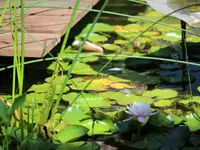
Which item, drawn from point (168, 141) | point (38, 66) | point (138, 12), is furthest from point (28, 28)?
point (138, 12)

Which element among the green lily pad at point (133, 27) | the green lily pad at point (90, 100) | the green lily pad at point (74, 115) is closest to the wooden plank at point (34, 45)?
the green lily pad at point (90, 100)

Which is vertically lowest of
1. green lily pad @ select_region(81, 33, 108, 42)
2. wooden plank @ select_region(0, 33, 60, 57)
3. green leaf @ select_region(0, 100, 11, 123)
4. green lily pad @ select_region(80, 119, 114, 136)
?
green lily pad @ select_region(80, 119, 114, 136)

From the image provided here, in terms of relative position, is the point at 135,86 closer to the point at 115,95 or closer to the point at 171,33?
the point at 115,95

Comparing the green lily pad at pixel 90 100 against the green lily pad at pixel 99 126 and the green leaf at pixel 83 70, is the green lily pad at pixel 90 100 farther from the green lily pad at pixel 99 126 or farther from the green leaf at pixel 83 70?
the green leaf at pixel 83 70

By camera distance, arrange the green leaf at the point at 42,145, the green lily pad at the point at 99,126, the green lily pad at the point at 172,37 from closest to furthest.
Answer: the green leaf at the point at 42,145 → the green lily pad at the point at 99,126 → the green lily pad at the point at 172,37

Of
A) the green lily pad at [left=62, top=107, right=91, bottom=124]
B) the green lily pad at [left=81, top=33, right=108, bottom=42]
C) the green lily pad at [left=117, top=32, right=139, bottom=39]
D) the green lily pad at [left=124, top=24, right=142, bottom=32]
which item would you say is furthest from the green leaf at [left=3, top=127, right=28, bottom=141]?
the green lily pad at [left=124, top=24, right=142, bottom=32]

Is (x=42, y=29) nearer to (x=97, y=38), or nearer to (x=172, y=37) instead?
(x=97, y=38)

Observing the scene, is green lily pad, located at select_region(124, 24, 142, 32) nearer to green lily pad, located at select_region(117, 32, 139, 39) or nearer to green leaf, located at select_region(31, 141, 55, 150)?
green lily pad, located at select_region(117, 32, 139, 39)
